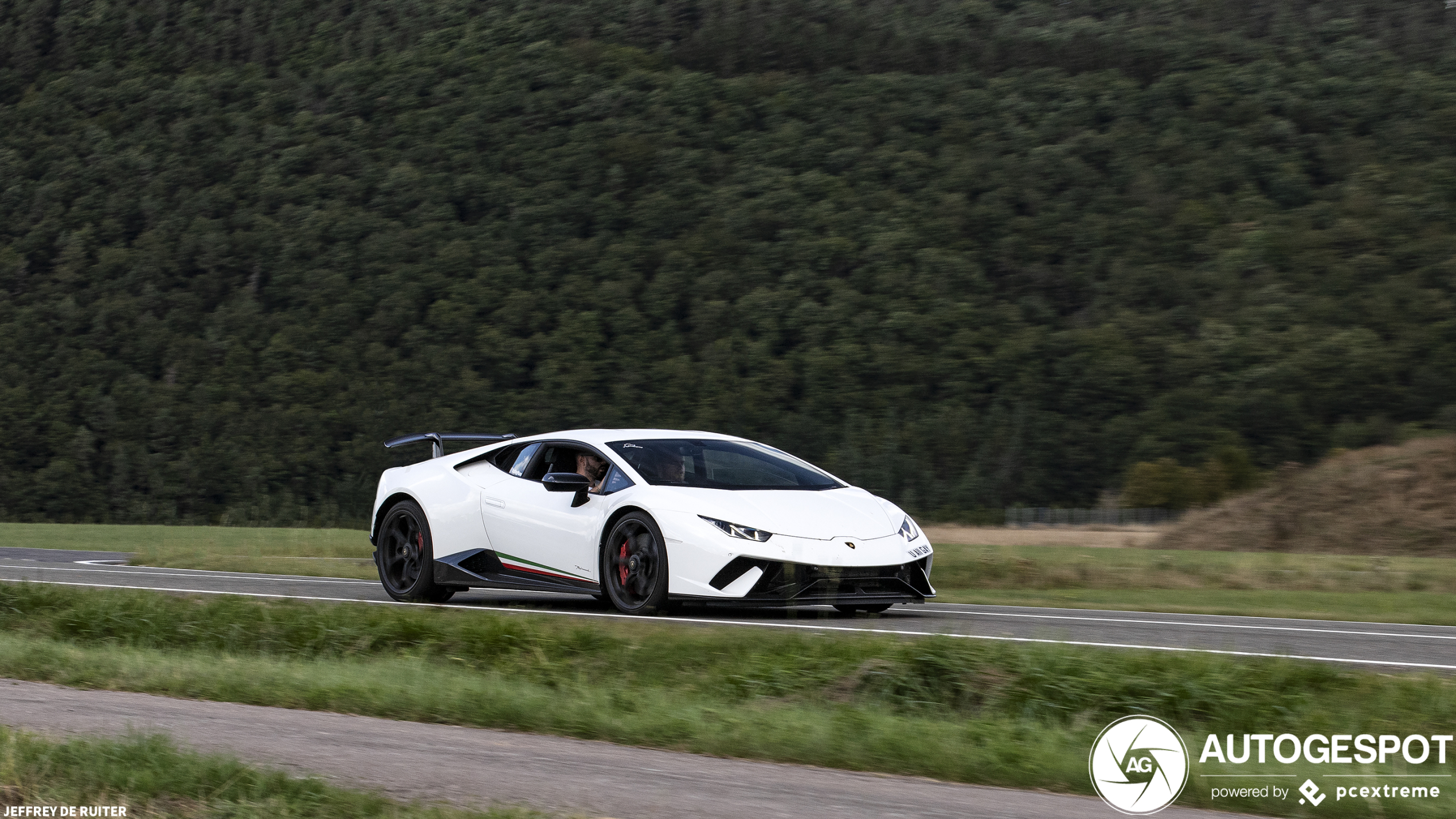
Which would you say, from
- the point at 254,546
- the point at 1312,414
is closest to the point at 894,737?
the point at 254,546

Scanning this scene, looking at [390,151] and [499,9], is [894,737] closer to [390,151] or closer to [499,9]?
[390,151]

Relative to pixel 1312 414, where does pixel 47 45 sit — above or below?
above

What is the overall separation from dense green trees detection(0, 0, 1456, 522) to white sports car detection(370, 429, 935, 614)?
68.7 m

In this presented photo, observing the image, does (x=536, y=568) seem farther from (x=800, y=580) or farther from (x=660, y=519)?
(x=800, y=580)

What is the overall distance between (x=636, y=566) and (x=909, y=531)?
198cm

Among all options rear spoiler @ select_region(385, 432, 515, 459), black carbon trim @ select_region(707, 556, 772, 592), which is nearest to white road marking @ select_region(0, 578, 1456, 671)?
black carbon trim @ select_region(707, 556, 772, 592)

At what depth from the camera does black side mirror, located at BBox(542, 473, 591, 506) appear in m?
11.4

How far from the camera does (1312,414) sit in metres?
86.8

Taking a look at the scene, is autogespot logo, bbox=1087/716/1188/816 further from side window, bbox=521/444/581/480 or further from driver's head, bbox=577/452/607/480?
side window, bbox=521/444/581/480

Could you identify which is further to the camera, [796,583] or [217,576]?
[217,576]

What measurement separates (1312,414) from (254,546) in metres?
74.5

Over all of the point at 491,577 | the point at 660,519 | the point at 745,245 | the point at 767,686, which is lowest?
Answer: the point at 767,686

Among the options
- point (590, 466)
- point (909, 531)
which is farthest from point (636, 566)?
point (909, 531)

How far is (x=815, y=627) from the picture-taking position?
1007cm
